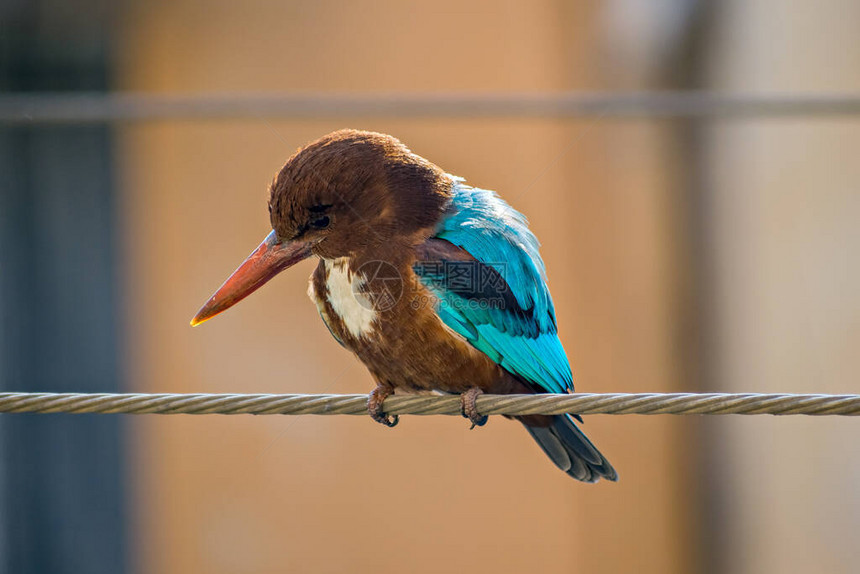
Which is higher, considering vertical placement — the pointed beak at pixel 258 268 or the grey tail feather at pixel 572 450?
the pointed beak at pixel 258 268

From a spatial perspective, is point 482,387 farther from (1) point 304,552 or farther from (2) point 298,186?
(1) point 304,552

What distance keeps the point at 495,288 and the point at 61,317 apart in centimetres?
317

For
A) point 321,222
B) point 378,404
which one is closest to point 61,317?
point 321,222

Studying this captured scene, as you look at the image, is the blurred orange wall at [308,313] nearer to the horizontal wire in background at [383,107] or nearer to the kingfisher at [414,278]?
the horizontal wire in background at [383,107]

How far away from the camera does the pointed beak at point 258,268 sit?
186 centimetres

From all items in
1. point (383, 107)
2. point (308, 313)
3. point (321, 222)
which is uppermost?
point (383, 107)

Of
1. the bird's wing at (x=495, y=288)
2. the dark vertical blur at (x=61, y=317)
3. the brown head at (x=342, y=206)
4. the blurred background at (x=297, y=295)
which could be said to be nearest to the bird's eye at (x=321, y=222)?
the brown head at (x=342, y=206)

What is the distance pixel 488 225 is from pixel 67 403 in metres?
0.91

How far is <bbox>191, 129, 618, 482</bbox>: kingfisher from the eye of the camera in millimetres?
1735

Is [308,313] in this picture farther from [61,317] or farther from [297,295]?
[61,317]

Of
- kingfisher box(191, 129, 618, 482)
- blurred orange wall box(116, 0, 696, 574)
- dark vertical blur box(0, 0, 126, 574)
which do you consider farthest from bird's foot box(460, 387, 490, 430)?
dark vertical blur box(0, 0, 126, 574)

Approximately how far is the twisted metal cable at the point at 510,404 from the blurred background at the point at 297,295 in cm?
248

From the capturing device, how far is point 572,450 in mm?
1930

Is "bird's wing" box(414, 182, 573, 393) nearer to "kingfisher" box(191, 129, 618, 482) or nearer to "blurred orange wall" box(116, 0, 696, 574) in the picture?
"kingfisher" box(191, 129, 618, 482)
